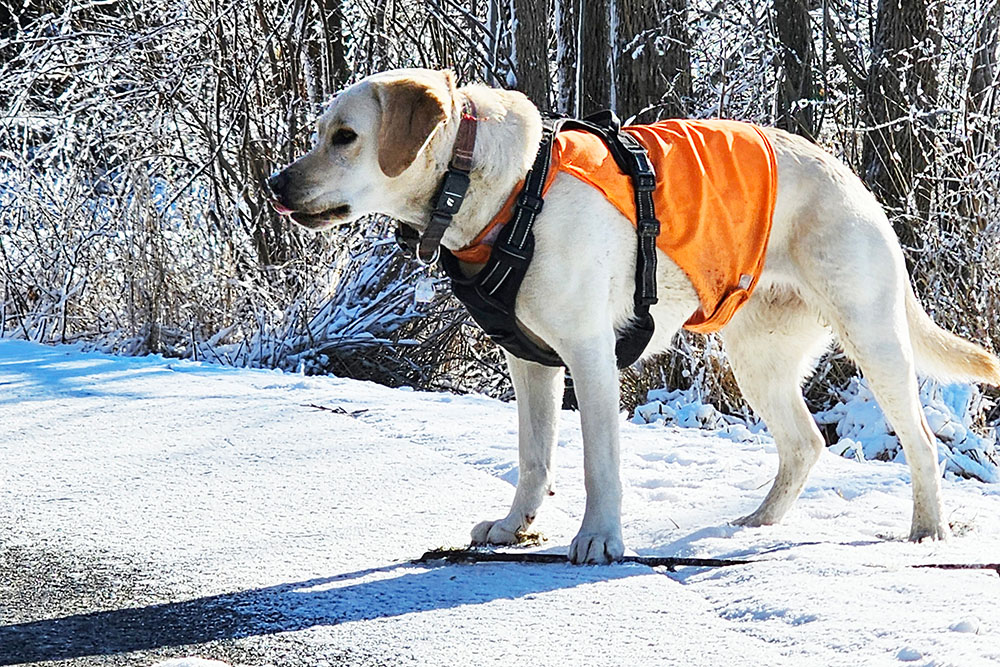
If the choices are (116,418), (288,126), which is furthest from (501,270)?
(288,126)

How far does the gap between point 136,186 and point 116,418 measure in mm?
4320

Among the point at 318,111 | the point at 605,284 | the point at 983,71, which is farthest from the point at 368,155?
the point at 318,111

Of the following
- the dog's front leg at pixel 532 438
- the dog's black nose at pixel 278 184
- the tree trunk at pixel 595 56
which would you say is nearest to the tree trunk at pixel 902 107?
the tree trunk at pixel 595 56

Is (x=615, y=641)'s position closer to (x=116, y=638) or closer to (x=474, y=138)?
(x=116, y=638)

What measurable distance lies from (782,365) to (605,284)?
1.12 meters

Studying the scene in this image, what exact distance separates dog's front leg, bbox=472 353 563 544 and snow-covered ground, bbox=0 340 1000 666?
134mm

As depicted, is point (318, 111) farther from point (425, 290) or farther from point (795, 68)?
point (795, 68)

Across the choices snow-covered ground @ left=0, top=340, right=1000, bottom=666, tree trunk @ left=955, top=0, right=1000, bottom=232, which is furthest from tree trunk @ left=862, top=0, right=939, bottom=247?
snow-covered ground @ left=0, top=340, right=1000, bottom=666

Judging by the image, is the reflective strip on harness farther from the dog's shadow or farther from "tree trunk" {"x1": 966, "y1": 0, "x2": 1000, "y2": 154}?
"tree trunk" {"x1": 966, "y1": 0, "x2": 1000, "y2": 154}

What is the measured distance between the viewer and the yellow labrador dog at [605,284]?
134 inches

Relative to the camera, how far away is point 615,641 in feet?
8.68

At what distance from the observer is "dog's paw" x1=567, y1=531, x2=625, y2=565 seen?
10.8ft

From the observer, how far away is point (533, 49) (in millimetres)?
7309

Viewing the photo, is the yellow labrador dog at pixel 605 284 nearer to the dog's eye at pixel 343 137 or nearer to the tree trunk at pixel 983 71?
the dog's eye at pixel 343 137
